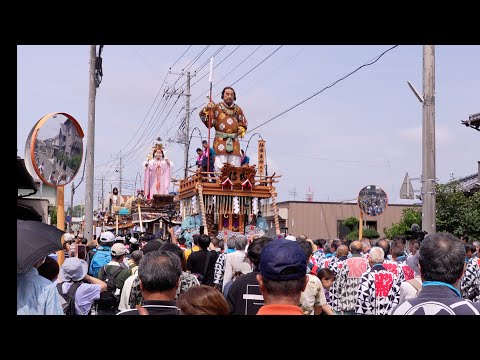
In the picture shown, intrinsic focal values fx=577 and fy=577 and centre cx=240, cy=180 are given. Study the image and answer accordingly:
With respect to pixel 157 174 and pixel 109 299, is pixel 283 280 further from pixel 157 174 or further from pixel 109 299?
pixel 157 174

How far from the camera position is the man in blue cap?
9.25 feet

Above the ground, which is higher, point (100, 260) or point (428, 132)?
point (428, 132)

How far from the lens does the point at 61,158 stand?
5.72 metres

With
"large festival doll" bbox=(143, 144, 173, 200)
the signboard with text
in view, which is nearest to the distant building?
"large festival doll" bbox=(143, 144, 173, 200)

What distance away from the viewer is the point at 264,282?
2906mm

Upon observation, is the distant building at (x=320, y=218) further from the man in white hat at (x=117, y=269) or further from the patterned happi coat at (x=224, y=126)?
the man in white hat at (x=117, y=269)

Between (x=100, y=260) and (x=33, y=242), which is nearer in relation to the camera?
(x=33, y=242)

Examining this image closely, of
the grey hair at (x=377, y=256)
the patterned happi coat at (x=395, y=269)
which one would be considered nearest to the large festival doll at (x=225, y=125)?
the patterned happi coat at (x=395, y=269)

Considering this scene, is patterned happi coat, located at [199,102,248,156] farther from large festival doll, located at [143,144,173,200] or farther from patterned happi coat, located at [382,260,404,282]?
patterned happi coat, located at [382,260,404,282]

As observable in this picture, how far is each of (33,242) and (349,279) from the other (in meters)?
4.19

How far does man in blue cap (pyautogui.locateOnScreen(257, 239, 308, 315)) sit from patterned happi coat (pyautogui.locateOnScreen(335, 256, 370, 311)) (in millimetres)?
3970

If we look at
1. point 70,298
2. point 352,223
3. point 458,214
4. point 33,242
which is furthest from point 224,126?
point 352,223
